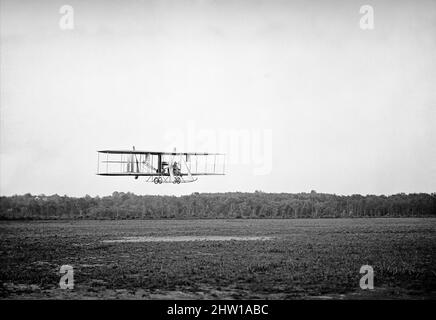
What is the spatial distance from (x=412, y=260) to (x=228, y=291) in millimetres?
17086

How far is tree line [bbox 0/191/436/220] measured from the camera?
6363 inches

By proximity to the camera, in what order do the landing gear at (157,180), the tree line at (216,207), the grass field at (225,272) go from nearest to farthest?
the grass field at (225,272), the landing gear at (157,180), the tree line at (216,207)

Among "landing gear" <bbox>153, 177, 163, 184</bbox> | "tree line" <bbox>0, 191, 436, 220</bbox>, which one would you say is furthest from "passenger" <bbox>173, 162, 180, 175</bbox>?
"tree line" <bbox>0, 191, 436, 220</bbox>

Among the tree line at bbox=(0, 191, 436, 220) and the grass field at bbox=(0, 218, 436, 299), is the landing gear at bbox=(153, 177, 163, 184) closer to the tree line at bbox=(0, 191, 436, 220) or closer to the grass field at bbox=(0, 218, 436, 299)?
the grass field at bbox=(0, 218, 436, 299)

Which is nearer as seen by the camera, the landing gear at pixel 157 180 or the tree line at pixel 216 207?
the landing gear at pixel 157 180

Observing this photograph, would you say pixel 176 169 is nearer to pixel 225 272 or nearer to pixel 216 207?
pixel 225 272

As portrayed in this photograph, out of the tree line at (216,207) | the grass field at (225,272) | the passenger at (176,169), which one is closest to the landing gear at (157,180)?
the passenger at (176,169)

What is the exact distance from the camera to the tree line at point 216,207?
161625mm

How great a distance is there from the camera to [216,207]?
184 metres

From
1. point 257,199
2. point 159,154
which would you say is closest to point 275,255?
point 159,154

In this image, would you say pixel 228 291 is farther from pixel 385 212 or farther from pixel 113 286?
pixel 385 212

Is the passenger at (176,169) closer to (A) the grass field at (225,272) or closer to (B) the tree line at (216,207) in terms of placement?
(A) the grass field at (225,272)

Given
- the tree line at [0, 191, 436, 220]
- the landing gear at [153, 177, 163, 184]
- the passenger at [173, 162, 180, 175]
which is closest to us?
the landing gear at [153, 177, 163, 184]
